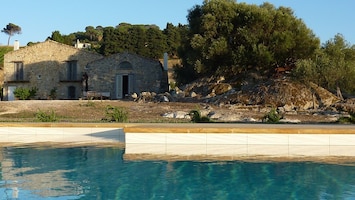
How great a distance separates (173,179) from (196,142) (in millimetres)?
2803

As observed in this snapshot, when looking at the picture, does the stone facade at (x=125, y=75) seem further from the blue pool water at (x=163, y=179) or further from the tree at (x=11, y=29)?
the tree at (x=11, y=29)

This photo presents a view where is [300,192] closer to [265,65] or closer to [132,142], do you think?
[132,142]

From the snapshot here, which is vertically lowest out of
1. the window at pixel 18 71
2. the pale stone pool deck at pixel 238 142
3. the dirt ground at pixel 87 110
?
the pale stone pool deck at pixel 238 142

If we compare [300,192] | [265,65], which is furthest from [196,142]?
[265,65]

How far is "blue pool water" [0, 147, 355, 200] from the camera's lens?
532 centimetres

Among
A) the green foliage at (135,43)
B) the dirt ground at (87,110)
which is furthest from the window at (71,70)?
the green foliage at (135,43)

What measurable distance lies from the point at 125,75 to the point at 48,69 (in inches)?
321

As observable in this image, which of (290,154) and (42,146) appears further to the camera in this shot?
(42,146)

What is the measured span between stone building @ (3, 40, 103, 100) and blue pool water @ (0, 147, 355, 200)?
92.6 ft

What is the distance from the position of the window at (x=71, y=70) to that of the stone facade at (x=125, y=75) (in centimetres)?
305

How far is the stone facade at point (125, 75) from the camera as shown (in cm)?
3285

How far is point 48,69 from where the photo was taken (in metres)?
36.0

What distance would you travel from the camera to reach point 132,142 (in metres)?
8.91

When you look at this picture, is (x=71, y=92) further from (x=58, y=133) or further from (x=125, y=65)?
(x=58, y=133)
